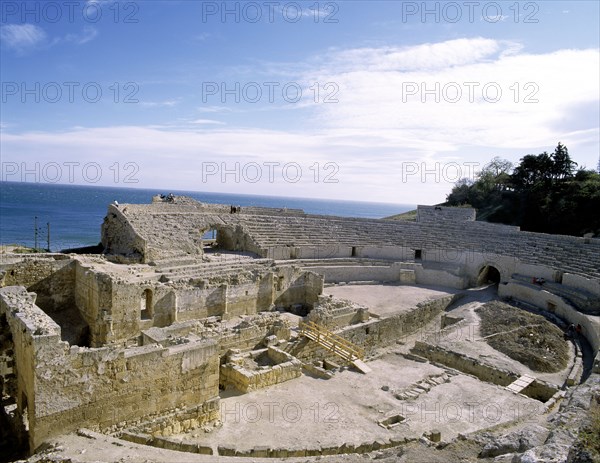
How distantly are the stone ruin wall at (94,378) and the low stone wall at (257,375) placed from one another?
8.55 feet

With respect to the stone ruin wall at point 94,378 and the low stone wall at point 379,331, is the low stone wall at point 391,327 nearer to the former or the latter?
the low stone wall at point 379,331

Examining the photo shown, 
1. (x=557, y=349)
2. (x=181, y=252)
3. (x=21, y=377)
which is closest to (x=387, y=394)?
(x=557, y=349)

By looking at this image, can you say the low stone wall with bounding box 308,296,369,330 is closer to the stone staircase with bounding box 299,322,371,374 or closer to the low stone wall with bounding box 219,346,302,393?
the stone staircase with bounding box 299,322,371,374

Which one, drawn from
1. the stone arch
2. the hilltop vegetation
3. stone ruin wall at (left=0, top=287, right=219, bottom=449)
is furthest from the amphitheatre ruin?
the hilltop vegetation

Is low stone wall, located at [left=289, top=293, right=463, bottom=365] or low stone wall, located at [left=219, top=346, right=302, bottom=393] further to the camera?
low stone wall, located at [left=289, top=293, right=463, bottom=365]

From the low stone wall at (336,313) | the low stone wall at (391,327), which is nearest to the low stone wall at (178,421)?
the low stone wall at (336,313)

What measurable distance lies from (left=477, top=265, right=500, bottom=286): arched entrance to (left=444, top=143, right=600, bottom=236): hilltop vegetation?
30.1 ft

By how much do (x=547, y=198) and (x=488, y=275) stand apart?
12283 millimetres

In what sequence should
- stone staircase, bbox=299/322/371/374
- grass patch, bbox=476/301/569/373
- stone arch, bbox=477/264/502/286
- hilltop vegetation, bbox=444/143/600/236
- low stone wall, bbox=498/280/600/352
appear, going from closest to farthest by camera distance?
grass patch, bbox=476/301/569/373 → stone staircase, bbox=299/322/371/374 → low stone wall, bbox=498/280/600/352 → stone arch, bbox=477/264/502/286 → hilltop vegetation, bbox=444/143/600/236

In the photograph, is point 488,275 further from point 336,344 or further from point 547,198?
point 336,344

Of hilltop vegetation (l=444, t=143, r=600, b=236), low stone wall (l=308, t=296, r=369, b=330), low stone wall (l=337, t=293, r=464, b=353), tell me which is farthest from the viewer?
hilltop vegetation (l=444, t=143, r=600, b=236)

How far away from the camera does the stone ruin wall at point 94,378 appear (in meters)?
8.55

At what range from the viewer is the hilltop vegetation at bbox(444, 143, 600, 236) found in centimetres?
3416

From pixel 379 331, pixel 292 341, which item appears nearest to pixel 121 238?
pixel 292 341
